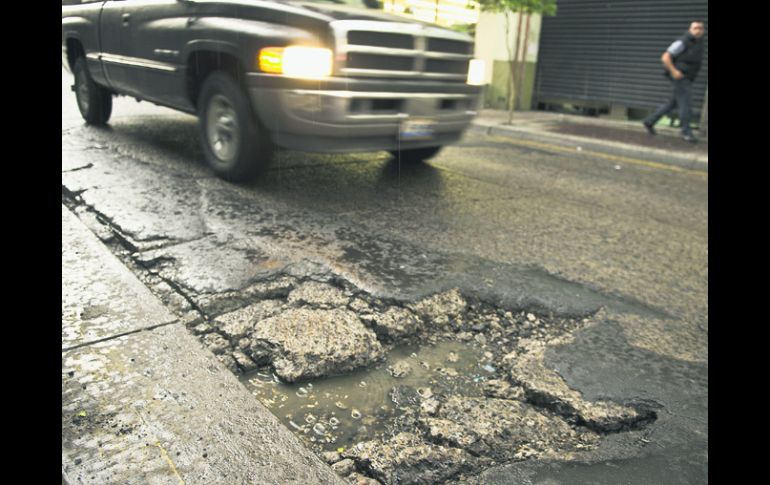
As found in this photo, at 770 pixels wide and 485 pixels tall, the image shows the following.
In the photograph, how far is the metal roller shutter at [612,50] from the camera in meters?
11.6

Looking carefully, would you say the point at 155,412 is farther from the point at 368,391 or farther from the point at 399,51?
the point at 399,51

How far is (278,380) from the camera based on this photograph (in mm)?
2396

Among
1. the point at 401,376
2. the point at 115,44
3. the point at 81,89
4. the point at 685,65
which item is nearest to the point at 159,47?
the point at 115,44

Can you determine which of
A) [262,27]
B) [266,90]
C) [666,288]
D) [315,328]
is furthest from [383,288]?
[262,27]

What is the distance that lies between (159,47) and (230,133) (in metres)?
1.21

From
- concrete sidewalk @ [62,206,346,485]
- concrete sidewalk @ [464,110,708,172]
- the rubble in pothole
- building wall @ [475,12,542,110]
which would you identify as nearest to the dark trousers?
Answer: concrete sidewalk @ [464,110,708,172]

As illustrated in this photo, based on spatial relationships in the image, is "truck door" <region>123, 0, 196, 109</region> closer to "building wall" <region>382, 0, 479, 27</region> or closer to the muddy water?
"building wall" <region>382, 0, 479, 27</region>

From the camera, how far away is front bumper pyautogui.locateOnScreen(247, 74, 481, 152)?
4.48 m

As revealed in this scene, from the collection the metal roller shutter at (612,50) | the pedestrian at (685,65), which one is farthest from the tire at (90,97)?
the metal roller shutter at (612,50)
